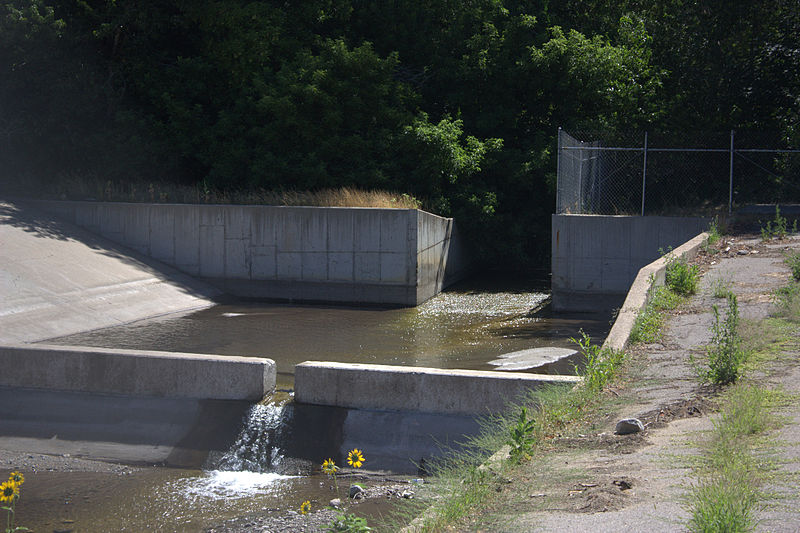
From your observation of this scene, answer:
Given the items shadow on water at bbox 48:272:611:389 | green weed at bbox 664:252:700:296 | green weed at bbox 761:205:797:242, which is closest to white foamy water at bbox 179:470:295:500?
shadow on water at bbox 48:272:611:389

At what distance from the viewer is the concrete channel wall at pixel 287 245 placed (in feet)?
64.0

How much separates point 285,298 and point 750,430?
15.9 metres

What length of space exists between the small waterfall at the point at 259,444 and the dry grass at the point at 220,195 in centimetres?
1143

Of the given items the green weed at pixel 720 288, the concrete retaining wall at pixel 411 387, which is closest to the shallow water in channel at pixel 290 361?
the concrete retaining wall at pixel 411 387

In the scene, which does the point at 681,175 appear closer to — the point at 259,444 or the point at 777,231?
the point at 777,231

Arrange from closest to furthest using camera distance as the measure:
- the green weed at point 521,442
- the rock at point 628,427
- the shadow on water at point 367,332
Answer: the green weed at point 521,442 < the rock at point 628,427 < the shadow on water at point 367,332

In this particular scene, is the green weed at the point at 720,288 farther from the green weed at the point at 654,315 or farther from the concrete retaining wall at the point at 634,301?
the concrete retaining wall at the point at 634,301

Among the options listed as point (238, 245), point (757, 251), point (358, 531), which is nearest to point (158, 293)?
point (238, 245)

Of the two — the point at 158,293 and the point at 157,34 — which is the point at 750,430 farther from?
the point at 157,34

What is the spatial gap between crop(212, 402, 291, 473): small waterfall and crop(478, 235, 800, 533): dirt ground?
427 cm

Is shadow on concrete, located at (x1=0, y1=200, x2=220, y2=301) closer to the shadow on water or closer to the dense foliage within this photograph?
the shadow on water

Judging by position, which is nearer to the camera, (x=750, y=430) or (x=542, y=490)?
(x=542, y=490)

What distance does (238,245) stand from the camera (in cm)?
2033

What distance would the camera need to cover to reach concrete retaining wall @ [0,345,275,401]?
32.2 ft
